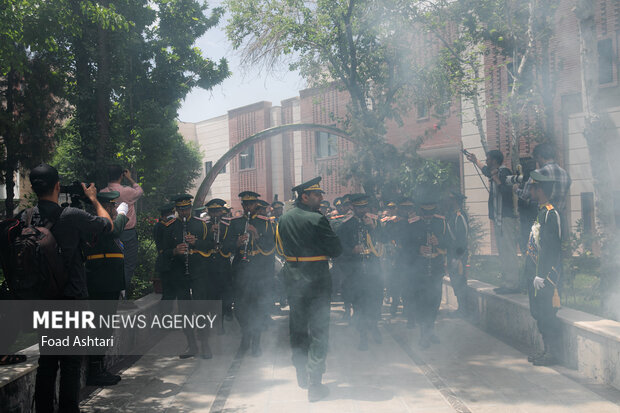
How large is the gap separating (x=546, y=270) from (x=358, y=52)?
8300mm

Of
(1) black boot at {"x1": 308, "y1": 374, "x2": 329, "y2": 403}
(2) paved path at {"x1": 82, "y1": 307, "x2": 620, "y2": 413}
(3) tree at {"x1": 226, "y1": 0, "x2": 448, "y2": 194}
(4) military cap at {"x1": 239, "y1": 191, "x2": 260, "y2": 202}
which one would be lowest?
(2) paved path at {"x1": 82, "y1": 307, "x2": 620, "y2": 413}

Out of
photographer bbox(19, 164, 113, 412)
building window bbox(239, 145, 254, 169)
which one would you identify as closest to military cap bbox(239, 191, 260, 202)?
photographer bbox(19, 164, 113, 412)

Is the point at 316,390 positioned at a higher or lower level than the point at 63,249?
lower

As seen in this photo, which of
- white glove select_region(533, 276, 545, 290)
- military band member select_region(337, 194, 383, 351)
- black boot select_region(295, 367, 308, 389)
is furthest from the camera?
military band member select_region(337, 194, 383, 351)

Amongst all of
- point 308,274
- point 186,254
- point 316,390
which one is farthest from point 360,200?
point 316,390

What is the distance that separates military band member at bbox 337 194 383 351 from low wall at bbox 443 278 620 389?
181 cm

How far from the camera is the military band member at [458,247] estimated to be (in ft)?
28.7

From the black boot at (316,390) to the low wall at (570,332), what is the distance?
279cm

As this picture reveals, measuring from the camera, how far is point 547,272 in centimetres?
582

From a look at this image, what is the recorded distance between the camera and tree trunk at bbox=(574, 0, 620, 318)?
6.69 metres

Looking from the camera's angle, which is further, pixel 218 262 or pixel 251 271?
pixel 218 262

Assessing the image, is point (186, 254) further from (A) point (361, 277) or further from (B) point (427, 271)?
(B) point (427, 271)

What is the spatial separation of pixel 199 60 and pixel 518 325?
14.3 metres

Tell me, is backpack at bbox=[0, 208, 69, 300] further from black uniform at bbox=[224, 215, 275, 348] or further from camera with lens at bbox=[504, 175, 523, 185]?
camera with lens at bbox=[504, 175, 523, 185]
